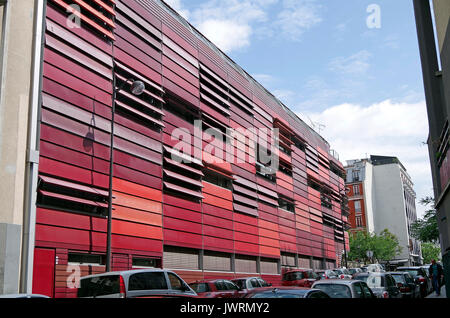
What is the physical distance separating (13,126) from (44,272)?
5.59 m

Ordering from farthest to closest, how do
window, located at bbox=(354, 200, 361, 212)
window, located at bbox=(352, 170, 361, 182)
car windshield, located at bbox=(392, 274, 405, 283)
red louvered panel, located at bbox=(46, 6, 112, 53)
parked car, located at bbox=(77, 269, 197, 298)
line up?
window, located at bbox=(352, 170, 361, 182) → window, located at bbox=(354, 200, 361, 212) → car windshield, located at bbox=(392, 274, 405, 283) → red louvered panel, located at bbox=(46, 6, 112, 53) → parked car, located at bbox=(77, 269, 197, 298)

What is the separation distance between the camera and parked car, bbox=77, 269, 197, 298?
10977 millimetres

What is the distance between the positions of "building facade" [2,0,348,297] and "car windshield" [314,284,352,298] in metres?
8.78

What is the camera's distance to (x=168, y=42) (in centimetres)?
2898

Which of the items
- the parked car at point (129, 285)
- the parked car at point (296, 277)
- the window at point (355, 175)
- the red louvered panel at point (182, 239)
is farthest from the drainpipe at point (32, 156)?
the window at point (355, 175)

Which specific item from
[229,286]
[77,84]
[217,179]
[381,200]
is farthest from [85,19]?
[381,200]

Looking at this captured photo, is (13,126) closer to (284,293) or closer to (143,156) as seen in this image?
(143,156)

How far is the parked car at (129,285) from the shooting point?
1098 centimetres

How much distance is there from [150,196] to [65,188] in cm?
565

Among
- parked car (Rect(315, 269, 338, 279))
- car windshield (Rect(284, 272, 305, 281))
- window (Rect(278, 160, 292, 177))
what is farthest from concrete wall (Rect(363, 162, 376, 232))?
car windshield (Rect(284, 272, 305, 281))

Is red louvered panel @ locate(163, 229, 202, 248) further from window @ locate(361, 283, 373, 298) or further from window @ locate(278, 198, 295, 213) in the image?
window @ locate(278, 198, 295, 213)

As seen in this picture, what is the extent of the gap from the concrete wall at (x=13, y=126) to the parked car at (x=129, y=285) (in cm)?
718
